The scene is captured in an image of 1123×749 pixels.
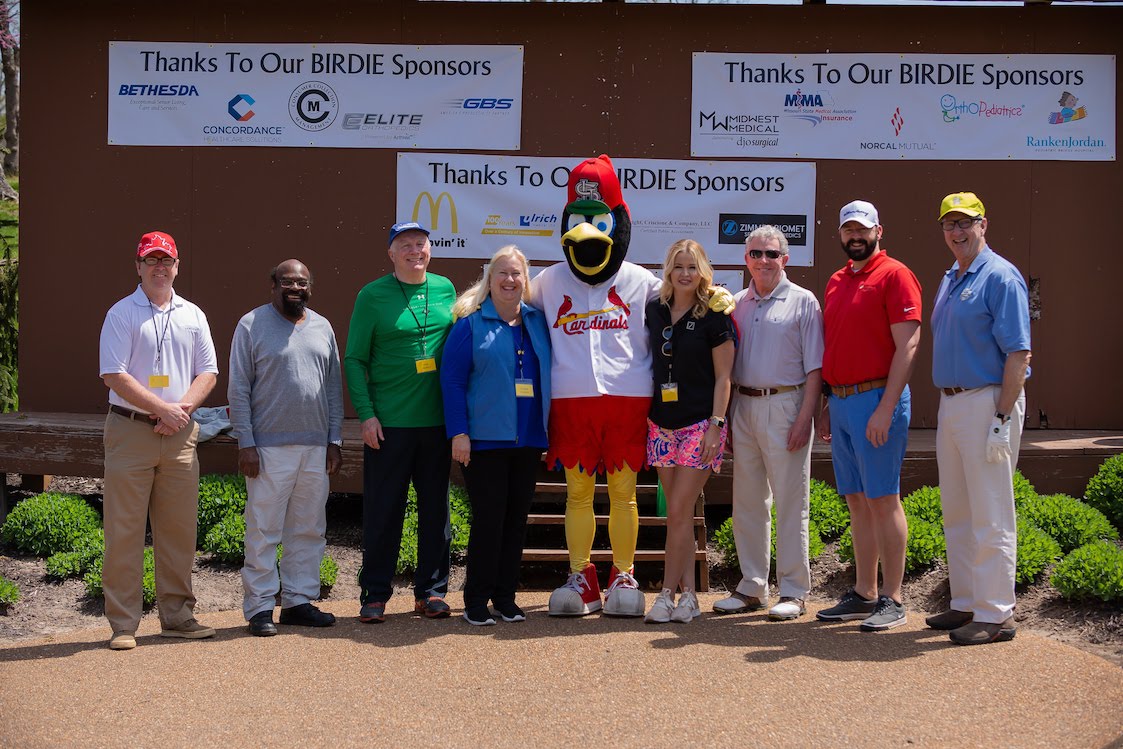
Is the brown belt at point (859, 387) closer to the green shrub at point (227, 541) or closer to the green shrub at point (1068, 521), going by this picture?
the green shrub at point (1068, 521)

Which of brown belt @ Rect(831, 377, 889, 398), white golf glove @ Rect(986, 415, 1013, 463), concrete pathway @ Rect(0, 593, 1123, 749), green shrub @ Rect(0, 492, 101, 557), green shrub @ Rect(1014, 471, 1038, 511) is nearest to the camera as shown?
concrete pathway @ Rect(0, 593, 1123, 749)

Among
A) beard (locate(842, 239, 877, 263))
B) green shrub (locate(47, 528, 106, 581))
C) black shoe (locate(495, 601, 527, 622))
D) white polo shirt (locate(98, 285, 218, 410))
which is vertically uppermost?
beard (locate(842, 239, 877, 263))

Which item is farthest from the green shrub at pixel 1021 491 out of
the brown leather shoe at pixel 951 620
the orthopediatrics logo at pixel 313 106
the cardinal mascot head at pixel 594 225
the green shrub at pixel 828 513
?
the orthopediatrics logo at pixel 313 106

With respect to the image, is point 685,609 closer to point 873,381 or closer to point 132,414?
point 873,381

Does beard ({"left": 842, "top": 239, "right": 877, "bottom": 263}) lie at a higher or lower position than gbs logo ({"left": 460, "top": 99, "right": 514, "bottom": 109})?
lower

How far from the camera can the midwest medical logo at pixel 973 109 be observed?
8688 millimetres

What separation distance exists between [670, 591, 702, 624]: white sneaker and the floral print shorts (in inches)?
26.0

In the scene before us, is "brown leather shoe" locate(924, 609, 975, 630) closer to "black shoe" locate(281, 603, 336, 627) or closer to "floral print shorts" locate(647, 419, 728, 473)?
"floral print shorts" locate(647, 419, 728, 473)

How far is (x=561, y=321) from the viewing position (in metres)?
5.83

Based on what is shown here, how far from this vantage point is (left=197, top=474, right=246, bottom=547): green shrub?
757 centimetres

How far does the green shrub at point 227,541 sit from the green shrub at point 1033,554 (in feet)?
14.9

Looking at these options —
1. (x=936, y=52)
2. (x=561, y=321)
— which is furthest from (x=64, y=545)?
(x=936, y=52)

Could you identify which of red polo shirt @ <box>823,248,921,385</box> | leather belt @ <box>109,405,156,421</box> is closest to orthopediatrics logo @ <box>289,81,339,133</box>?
leather belt @ <box>109,405,156,421</box>

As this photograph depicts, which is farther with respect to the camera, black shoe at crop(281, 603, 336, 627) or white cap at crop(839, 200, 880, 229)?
black shoe at crop(281, 603, 336, 627)
